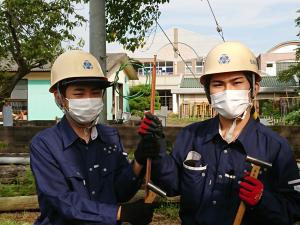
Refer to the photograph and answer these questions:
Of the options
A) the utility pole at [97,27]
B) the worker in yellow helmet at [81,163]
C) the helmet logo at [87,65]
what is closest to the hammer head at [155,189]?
the worker in yellow helmet at [81,163]

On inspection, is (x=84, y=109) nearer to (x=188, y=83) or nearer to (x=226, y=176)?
(x=226, y=176)

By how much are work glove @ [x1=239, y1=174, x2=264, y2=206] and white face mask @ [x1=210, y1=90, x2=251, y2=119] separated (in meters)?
0.40

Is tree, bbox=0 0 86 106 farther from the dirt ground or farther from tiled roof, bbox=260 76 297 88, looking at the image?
tiled roof, bbox=260 76 297 88

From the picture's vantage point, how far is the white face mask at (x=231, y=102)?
257cm

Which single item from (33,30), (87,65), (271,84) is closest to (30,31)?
(33,30)

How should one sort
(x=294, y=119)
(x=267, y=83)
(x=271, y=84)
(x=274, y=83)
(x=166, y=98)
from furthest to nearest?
(x=166, y=98), (x=267, y=83), (x=274, y=83), (x=271, y=84), (x=294, y=119)

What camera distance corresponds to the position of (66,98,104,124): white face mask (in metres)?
2.68

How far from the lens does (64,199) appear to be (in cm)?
246

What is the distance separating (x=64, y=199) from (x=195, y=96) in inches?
1433

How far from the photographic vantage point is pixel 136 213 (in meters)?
2.49

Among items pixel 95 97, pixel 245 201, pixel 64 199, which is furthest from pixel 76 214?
pixel 245 201

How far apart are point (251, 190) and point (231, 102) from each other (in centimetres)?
50

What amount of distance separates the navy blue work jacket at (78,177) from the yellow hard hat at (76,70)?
0.89ft

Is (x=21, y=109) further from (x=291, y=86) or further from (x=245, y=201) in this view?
(x=245, y=201)
